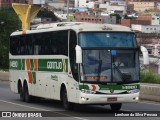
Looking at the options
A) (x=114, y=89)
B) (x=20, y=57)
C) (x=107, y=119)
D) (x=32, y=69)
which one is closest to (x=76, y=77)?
(x=114, y=89)

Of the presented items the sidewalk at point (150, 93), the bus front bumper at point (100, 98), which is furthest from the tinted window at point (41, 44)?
the sidewalk at point (150, 93)

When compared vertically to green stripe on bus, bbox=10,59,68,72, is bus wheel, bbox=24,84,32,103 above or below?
below

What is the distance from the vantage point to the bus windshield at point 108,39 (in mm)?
21047

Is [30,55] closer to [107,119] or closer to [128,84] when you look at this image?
[128,84]

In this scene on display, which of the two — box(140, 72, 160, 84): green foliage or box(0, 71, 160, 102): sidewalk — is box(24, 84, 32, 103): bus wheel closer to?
box(0, 71, 160, 102): sidewalk

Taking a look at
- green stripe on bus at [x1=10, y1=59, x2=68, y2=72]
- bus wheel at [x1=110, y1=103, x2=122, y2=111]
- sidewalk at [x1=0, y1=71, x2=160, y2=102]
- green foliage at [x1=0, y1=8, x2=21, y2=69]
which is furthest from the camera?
green foliage at [x1=0, y1=8, x2=21, y2=69]

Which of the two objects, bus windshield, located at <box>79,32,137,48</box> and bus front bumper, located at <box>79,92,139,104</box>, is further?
bus windshield, located at <box>79,32,137,48</box>

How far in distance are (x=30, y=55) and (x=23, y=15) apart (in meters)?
20.9

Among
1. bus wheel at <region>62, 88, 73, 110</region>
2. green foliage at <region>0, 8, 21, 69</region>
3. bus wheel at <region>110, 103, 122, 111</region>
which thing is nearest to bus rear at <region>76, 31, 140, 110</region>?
bus wheel at <region>110, 103, 122, 111</region>

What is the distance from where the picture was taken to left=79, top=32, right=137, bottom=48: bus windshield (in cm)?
2105

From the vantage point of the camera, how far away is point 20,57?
27.7 metres

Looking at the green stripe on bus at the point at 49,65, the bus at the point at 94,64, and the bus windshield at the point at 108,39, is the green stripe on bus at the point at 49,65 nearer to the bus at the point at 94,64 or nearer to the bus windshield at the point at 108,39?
the bus at the point at 94,64

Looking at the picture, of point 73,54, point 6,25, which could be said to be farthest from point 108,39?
point 6,25

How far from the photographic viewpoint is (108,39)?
21.2 meters
